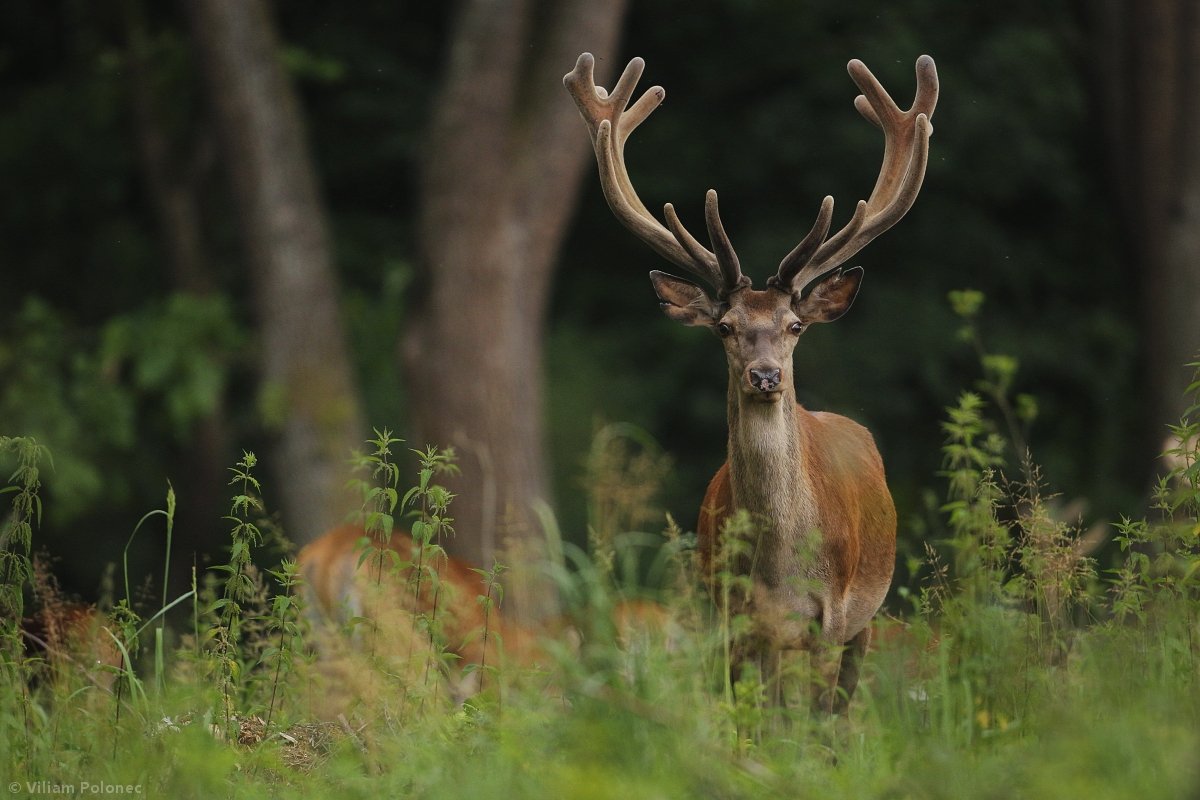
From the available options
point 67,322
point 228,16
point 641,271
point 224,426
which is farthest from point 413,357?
point 641,271

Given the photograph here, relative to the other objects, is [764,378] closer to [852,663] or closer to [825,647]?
[825,647]

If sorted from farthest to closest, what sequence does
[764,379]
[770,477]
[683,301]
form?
[683,301], [770,477], [764,379]

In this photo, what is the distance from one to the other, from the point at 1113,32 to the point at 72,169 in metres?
9.06

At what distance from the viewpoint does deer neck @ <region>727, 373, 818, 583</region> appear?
5016mm

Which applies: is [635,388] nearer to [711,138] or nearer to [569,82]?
[711,138]

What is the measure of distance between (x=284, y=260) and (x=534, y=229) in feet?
5.49

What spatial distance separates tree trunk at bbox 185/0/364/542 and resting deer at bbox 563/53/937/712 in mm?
5426

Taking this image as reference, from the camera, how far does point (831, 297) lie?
5457mm

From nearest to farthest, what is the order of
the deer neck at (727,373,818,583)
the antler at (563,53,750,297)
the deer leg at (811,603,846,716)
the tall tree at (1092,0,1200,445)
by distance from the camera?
the deer leg at (811,603,846,716), the deer neck at (727,373,818,583), the antler at (563,53,750,297), the tall tree at (1092,0,1200,445)

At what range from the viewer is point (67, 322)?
14.1 metres

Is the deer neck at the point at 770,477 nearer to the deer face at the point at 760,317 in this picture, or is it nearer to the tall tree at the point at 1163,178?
the deer face at the point at 760,317

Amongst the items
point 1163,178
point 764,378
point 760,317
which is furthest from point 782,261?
point 1163,178

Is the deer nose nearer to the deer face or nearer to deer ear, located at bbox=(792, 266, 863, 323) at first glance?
the deer face

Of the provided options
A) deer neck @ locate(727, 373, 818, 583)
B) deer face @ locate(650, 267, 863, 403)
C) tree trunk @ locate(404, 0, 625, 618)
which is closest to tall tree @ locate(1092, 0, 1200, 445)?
tree trunk @ locate(404, 0, 625, 618)
